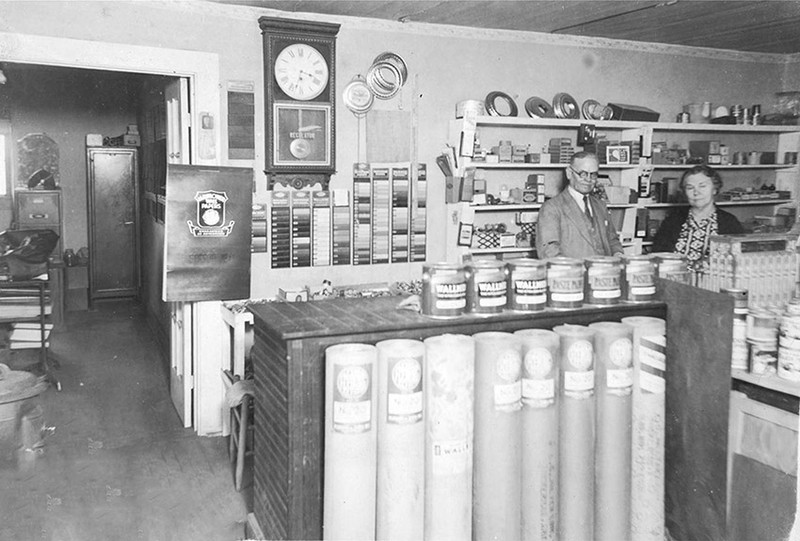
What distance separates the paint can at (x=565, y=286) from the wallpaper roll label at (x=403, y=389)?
64 centimetres

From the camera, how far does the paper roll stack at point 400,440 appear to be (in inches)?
89.7

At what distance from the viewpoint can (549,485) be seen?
98.7 inches

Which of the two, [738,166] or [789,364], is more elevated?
[738,166]

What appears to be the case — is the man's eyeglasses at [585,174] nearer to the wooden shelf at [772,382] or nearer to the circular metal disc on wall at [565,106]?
the circular metal disc on wall at [565,106]

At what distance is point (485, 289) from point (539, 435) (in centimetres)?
53

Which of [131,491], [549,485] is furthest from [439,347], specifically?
[131,491]

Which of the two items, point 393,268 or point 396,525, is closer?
point 396,525

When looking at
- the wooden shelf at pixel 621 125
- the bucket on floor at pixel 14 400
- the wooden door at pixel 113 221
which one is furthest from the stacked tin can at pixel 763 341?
the wooden door at pixel 113 221

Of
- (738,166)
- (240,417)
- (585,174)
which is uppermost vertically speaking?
(738,166)

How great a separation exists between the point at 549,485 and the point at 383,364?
76 cm

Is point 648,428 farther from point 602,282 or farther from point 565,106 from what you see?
point 565,106

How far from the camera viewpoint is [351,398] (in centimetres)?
224

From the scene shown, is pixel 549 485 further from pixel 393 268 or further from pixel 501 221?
pixel 501 221

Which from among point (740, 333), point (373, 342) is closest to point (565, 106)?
point (740, 333)
